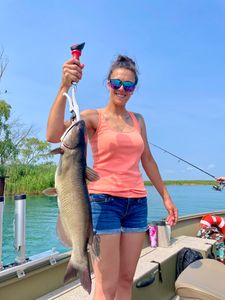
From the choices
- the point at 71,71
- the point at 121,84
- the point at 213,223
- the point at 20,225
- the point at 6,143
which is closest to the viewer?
the point at 71,71

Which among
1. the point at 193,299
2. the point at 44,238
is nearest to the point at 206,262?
the point at 193,299

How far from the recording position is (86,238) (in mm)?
1504

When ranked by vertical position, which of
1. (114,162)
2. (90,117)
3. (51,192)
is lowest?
(51,192)

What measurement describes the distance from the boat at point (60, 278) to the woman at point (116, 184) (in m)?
0.83

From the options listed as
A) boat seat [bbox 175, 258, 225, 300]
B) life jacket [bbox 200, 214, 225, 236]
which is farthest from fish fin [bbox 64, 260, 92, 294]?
life jacket [bbox 200, 214, 225, 236]

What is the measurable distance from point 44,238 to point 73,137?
30.7ft

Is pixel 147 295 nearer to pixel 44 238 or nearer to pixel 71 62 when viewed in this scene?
pixel 71 62

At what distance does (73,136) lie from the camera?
57.1 inches

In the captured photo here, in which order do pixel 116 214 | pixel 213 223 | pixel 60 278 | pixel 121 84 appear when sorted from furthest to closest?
pixel 213 223, pixel 60 278, pixel 121 84, pixel 116 214

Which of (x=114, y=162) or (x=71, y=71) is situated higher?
(x=71, y=71)

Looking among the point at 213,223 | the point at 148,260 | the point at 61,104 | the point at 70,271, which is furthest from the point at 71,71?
the point at 213,223

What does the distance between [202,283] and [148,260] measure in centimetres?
132

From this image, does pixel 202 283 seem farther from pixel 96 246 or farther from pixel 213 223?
pixel 213 223

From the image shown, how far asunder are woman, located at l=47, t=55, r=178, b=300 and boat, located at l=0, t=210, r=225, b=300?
2.73 feet
